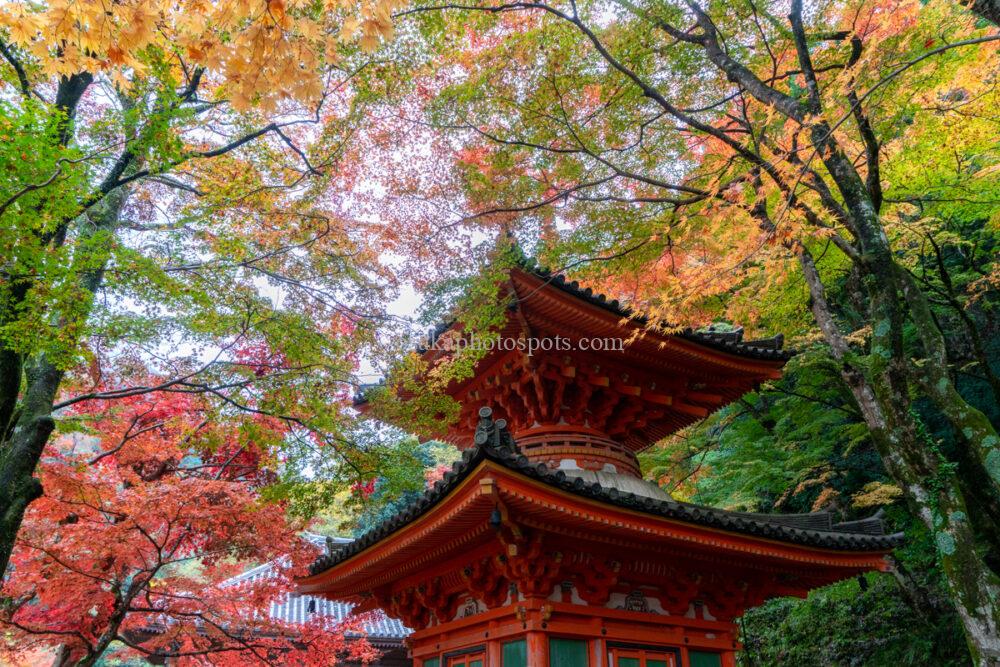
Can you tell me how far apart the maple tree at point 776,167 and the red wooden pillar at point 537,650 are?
3.62 meters

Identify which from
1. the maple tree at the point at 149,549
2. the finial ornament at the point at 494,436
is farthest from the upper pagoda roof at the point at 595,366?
the maple tree at the point at 149,549

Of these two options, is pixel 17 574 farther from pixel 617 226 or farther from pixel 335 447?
pixel 617 226

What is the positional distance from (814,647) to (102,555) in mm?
14401

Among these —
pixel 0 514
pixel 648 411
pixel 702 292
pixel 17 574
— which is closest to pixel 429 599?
pixel 648 411

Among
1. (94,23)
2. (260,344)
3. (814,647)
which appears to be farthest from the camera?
(814,647)

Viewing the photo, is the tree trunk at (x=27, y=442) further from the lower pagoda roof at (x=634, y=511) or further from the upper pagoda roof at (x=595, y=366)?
the upper pagoda roof at (x=595, y=366)

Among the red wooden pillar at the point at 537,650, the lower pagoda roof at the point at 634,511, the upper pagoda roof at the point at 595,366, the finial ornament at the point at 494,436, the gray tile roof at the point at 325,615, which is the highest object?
the upper pagoda roof at the point at 595,366

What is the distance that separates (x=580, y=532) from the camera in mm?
6043

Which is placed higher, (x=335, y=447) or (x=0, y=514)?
(x=335, y=447)

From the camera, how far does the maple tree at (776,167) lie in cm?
599

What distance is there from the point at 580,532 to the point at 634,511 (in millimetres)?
590

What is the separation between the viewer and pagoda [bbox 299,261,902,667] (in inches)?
228

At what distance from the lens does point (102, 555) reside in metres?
8.66

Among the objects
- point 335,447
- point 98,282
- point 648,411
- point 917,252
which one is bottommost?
point 335,447
